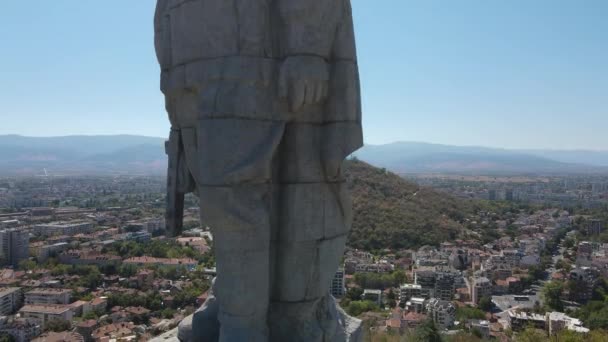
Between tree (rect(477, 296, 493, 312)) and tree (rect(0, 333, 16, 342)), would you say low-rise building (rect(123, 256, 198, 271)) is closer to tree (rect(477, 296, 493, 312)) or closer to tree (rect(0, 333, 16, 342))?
tree (rect(0, 333, 16, 342))

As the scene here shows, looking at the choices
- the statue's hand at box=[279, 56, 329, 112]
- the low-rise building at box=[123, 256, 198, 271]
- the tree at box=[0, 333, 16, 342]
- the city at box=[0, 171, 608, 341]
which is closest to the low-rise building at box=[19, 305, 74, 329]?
the city at box=[0, 171, 608, 341]

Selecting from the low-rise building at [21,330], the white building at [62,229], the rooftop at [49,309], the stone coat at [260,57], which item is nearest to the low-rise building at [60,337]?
the low-rise building at [21,330]

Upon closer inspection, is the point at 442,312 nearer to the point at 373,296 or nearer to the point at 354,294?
the point at 373,296

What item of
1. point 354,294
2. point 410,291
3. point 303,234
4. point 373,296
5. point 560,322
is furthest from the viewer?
point 410,291

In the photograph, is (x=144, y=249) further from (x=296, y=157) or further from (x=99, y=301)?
(x=296, y=157)

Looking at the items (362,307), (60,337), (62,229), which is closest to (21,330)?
(60,337)

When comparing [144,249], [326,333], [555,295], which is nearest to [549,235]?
[555,295]
